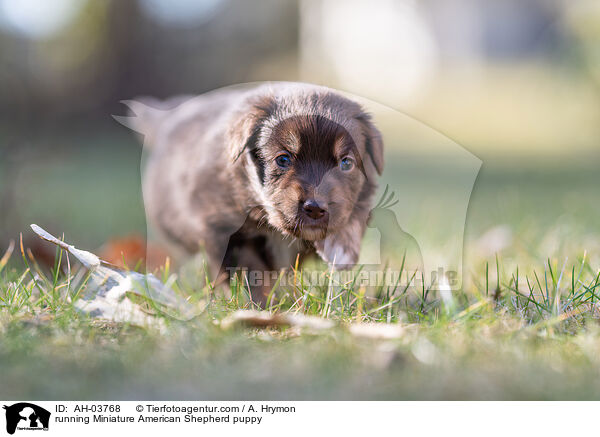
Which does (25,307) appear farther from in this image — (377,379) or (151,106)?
(151,106)

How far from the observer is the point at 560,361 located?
172cm

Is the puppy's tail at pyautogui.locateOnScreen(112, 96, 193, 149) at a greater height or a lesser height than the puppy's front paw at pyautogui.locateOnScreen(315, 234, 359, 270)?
greater

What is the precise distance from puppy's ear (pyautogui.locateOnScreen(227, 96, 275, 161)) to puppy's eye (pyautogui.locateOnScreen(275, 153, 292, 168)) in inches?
4.8

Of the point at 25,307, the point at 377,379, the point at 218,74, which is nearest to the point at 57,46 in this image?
the point at 218,74

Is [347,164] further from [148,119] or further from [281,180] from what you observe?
[148,119]

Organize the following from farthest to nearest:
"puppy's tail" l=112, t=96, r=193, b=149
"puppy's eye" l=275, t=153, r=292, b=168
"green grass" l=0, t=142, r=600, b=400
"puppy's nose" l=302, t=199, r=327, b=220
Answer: "puppy's tail" l=112, t=96, r=193, b=149, "puppy's eye" l=275, t=153, r=292, b=168, "puppy's nose" l=302, t=199, r=327, b=220, "green grass" l=0, t=142, r=600, b=400

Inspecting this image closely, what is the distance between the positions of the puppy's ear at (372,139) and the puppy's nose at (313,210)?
35 cm

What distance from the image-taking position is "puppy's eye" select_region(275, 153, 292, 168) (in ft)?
7.59

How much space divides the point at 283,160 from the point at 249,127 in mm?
194
